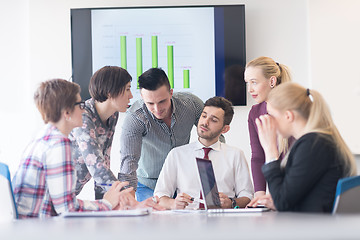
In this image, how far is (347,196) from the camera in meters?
1.69

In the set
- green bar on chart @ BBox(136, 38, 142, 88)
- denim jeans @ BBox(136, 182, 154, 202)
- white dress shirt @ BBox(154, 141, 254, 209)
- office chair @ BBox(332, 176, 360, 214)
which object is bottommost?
denim jeans @ BBox(136, 182, 154, 202)

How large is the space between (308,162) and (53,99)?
1.06 metres

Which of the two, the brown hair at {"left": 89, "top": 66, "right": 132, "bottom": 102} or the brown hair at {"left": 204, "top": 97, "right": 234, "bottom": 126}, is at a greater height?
the brown hair at {"left": 89, "top": 66, "right": 132, "bottom": 102}

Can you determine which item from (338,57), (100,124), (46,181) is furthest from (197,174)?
(338,57)

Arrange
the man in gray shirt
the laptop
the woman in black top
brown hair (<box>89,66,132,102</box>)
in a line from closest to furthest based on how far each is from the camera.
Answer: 1. the woman in black top
2. the laptop
3. brown hair (<box>89,66,132,102</box>)
4. the man in gray shirt

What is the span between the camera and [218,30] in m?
4.17

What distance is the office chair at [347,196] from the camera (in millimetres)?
1680

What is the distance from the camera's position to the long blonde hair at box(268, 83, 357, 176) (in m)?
A: 1.86

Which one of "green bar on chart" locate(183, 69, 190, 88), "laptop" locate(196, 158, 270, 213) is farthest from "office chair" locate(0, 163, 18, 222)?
"green bar on chart" locate(183, 69, 190, 88)

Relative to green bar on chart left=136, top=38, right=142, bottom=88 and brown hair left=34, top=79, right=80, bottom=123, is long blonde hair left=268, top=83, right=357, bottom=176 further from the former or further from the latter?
green bar on chart left=136, top=38, right=142, bottom=88

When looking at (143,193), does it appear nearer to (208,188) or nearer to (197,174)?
(197,174)

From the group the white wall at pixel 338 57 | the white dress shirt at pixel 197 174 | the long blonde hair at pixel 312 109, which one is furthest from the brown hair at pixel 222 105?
the white wall at pixel 338 57

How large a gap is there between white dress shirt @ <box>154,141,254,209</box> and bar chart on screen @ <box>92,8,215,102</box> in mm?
1305

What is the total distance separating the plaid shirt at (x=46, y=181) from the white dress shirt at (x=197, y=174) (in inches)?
36.7
